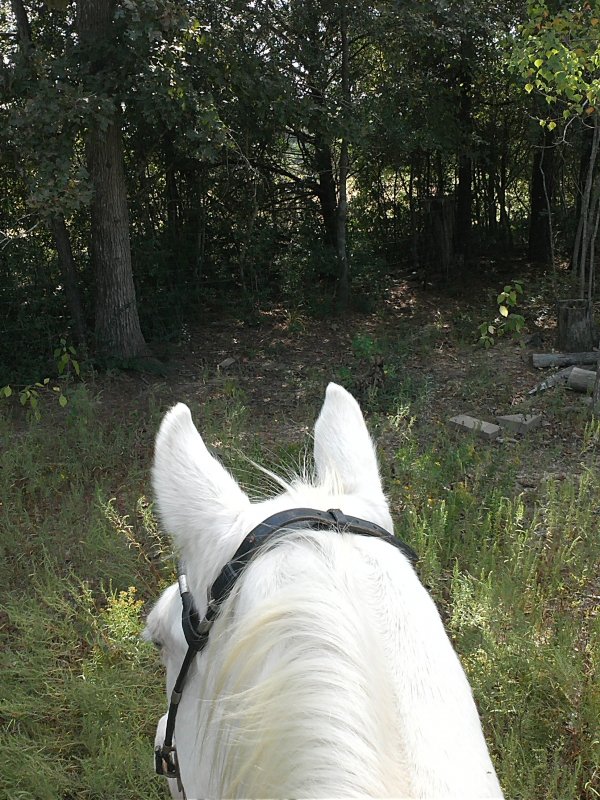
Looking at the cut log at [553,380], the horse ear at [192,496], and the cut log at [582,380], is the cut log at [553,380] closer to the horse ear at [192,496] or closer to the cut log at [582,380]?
the cut log at [582,380]

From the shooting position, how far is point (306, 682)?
73cm

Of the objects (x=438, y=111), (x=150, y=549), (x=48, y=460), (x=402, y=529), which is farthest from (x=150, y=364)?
(x=438, y=111)

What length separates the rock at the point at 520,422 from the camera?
15.8 ft

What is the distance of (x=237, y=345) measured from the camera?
7.59m

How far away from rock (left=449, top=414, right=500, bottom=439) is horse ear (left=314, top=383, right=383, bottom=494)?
11.4 feet

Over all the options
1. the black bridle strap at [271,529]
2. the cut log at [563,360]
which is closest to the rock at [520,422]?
the cut log at [563,360]

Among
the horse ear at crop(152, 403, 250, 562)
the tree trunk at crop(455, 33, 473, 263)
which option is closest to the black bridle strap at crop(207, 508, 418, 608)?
the horse ear at crop(152, 403, 250, 562)

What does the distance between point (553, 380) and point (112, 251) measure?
14.4 feet

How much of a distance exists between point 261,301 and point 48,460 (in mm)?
4417

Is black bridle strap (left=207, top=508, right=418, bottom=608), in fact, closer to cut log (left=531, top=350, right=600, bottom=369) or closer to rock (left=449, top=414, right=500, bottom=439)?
rock (left=449, top=414, right=500, bottom=439)

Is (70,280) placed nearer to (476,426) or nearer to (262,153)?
(262,153)

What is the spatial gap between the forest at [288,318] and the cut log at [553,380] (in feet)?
0.07

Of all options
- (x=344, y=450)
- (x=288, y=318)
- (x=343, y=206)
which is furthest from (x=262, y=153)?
(x=344, y=450)

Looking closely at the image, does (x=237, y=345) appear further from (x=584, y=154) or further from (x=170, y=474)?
(x=170, y=474)
